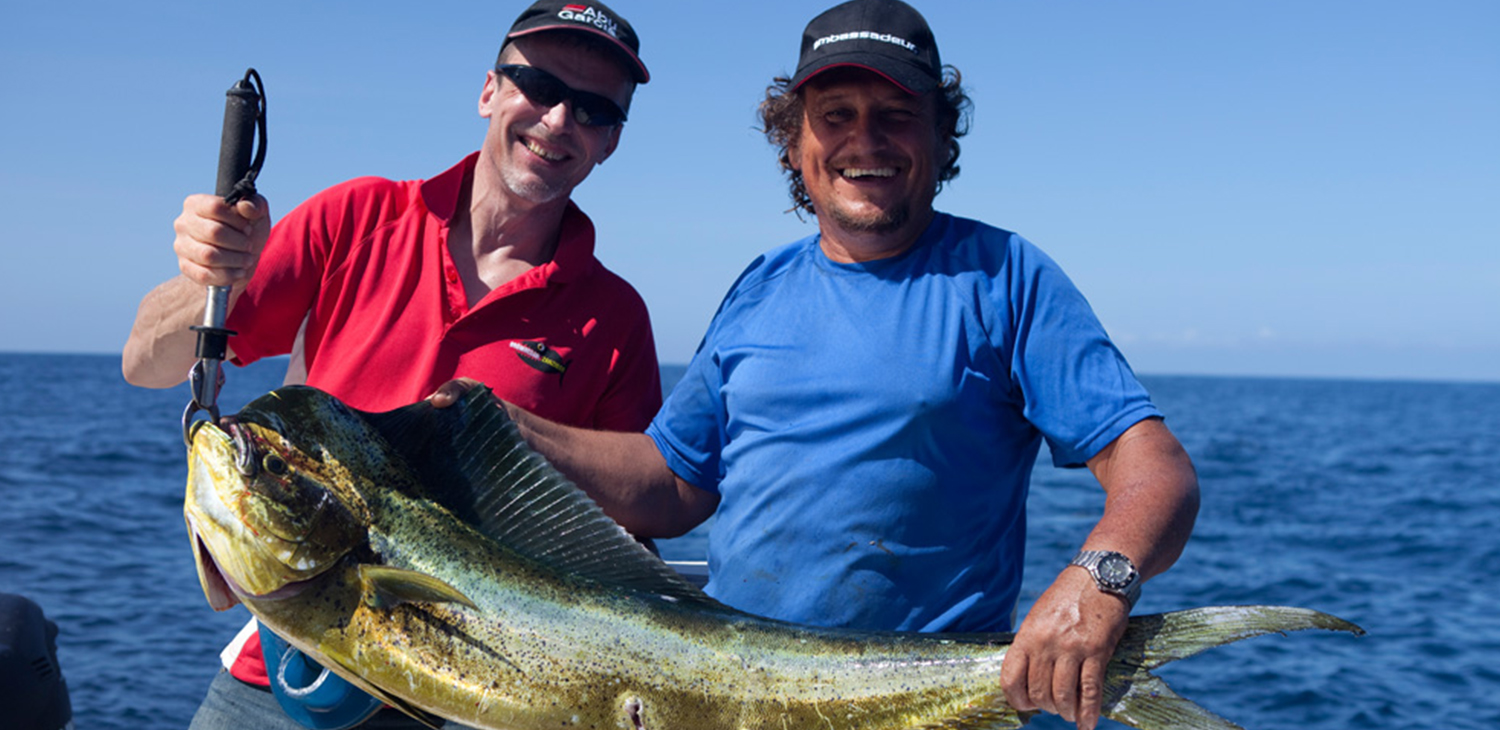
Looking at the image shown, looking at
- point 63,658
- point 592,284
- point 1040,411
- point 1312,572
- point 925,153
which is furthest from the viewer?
point 1312,572

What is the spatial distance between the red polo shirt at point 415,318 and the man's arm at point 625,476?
0.72ft

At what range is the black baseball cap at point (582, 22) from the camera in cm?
331

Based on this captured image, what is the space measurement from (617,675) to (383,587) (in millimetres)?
466

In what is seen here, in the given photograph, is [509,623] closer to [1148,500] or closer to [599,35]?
[1148,500]

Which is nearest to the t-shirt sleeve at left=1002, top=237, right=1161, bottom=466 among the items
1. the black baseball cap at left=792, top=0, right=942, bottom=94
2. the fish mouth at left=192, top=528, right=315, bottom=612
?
the black baseball cap at left=792, top=0, right=942, bottom=94

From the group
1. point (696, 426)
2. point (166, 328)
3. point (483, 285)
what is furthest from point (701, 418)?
point (166, 328)

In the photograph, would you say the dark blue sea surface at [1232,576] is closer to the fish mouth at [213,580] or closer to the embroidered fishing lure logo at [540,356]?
the embroidered fishing lure logo at [540,356]

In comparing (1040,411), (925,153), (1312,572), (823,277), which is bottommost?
(1312,572)

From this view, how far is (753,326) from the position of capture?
9.80ft

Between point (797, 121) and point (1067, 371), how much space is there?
1.14m

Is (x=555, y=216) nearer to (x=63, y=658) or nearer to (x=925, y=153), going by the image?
(x=925, y=153)

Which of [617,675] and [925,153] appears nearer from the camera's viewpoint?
[617,675]

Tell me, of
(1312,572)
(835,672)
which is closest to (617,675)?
(835,672)

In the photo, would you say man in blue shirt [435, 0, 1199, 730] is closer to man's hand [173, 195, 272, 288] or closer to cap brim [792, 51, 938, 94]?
cap brim [792, 51, 938, 94]
